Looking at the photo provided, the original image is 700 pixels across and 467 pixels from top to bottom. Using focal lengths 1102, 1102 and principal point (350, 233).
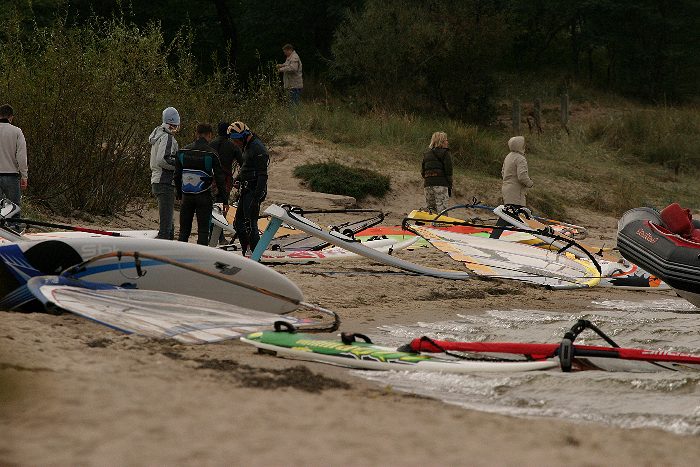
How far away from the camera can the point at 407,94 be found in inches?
1068

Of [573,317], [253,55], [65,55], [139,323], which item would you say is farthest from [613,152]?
[139,323]

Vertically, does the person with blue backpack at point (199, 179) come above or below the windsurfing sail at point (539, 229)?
above

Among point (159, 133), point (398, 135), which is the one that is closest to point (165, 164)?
point (159, 133)

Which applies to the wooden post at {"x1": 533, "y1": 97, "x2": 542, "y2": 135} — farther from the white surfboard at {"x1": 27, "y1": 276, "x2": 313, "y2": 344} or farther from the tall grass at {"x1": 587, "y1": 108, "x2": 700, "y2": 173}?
the white surfboard at {"x1": 27, "y1": 276, "x2": 313, "y2": 344}

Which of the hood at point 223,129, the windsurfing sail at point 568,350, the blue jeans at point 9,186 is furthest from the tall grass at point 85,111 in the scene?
the windsurfing sail at point 568,350

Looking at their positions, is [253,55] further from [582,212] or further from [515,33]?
[582,212]

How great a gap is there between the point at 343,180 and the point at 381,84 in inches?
342

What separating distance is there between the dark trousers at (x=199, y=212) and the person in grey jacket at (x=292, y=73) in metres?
10.7

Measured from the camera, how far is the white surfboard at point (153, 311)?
22.5 feet

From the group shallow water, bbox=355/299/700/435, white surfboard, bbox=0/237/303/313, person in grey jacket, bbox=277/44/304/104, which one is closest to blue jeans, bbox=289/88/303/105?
person in grey jacket, bbox=277/44/304/104

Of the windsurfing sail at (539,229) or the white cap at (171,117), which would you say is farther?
the windsurfing sail at (539,229)

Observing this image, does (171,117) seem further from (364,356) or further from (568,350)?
(568,350)

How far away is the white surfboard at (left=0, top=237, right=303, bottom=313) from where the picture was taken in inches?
313

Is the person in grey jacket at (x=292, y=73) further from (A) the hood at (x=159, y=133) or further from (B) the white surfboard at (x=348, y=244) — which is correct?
(B) the white surfboard at (x=348, y=244)
